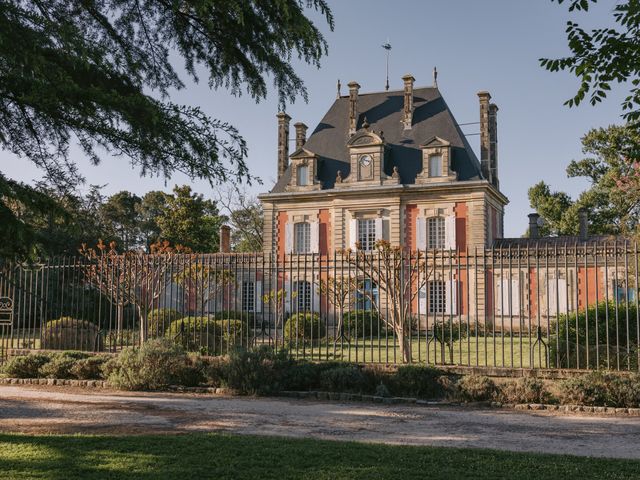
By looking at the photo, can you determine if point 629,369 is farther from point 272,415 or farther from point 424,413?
point 272,415

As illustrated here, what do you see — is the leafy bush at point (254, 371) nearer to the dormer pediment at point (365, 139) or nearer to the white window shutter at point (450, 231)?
the white window shutter at point (450, 231)

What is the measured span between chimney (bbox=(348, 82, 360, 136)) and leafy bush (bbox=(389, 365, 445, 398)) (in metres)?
23.9

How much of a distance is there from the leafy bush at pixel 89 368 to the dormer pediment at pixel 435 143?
836 inches

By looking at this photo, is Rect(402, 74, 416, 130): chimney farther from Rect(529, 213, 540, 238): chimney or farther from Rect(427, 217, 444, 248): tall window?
Rect(529, 213, 540, 238): chimney

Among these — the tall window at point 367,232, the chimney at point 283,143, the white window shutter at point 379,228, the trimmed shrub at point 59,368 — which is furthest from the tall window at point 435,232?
the trimmed shrub at point 59,368

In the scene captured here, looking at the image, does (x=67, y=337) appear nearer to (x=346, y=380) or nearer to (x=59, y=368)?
(x=59, y=368)

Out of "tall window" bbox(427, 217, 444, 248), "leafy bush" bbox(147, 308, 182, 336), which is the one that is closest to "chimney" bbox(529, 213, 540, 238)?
"tall window" bbox(427, 217, 444, 248)

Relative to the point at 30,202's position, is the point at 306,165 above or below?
above

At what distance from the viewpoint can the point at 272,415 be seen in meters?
8.59

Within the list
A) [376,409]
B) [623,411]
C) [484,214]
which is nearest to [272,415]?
[376,409]

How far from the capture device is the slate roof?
30844mm

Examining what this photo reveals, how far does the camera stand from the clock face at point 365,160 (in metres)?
31.2

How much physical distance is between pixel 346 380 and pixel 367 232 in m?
20.8

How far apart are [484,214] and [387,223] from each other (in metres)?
4.43
